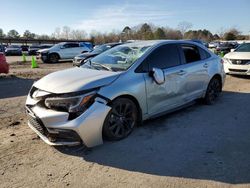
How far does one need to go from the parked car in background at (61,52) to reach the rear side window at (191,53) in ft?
60.4

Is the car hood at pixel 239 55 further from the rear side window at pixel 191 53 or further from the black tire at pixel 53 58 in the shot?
the black tire at pixel 53 58

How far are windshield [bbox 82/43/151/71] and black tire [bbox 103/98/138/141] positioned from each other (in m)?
0.67

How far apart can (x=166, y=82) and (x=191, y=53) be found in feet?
4.74

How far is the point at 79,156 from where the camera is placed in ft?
14.0

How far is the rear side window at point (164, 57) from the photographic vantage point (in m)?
5.42

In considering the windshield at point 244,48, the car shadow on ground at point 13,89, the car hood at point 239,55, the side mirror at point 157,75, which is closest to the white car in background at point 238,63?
the car hood at point 239,55

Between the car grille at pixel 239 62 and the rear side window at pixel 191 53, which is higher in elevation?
the rear side window at pixel 191 53

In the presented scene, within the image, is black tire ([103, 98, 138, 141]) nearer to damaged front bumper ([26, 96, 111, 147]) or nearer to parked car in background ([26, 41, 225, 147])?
parked car in background ([26, 41, 225, 147])

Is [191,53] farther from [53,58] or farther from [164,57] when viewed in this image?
[53,58]

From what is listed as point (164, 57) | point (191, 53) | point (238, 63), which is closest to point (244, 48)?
point (238, 63)

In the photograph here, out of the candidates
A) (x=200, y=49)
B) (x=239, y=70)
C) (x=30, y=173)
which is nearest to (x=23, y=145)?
(x=30, y=173)

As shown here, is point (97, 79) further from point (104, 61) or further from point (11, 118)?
point (11, 118)

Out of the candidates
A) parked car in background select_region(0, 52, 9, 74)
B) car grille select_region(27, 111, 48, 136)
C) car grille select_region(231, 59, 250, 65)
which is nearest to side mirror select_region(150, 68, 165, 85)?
car grille select_region(27, 111, 48, 136)

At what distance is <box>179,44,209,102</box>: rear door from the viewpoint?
20.2 feet
